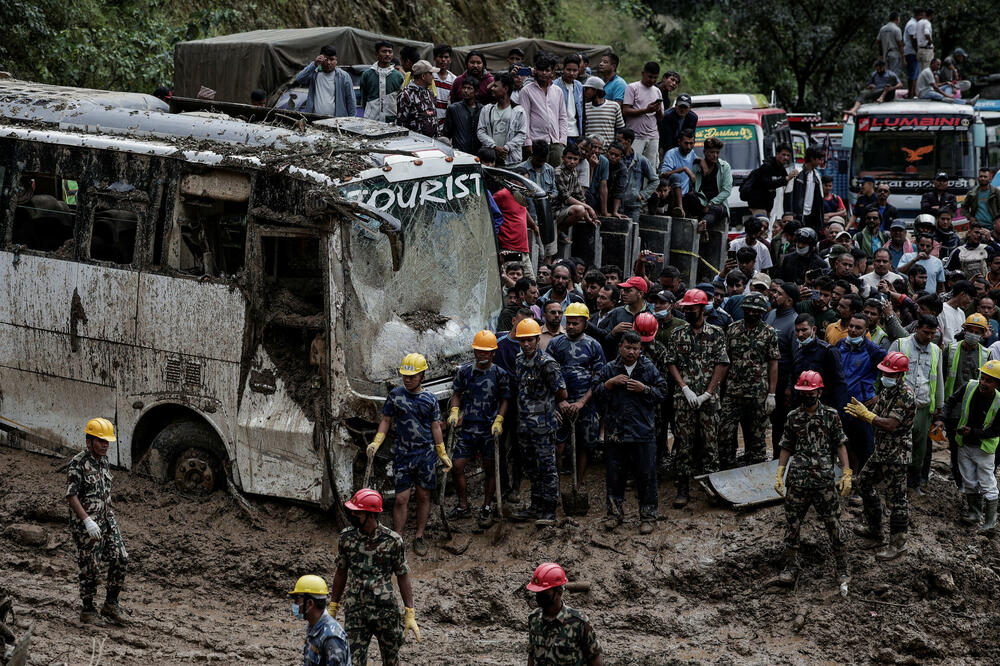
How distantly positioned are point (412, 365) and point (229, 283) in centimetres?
180


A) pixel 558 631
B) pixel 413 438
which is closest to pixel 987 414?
pixel 413 438

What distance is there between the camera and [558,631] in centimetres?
732

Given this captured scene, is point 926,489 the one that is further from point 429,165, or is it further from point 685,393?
point 429,165

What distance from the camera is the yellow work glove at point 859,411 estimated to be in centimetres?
1042

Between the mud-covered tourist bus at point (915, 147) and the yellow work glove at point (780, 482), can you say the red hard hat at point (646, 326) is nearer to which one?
the yellow work glove at point (780, 482)

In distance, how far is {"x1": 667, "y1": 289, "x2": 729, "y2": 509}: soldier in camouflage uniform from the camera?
36.0 feet

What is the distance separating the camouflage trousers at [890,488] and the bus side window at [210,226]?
5696 millimetres

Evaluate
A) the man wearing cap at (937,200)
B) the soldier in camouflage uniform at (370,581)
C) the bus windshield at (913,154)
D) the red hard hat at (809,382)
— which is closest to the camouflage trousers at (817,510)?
the red hard hat at (809,382)

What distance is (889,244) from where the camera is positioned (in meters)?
15.3

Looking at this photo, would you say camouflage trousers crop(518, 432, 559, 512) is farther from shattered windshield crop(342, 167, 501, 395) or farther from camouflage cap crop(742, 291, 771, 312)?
camouflage cap crop(742, 291, 771, 312)

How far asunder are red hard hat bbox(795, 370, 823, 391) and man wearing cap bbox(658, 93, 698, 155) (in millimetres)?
8074

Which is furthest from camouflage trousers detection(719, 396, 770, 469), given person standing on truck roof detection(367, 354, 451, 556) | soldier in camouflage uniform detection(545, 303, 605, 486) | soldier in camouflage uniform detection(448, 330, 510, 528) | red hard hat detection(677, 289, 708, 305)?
person standing on truck roof detection(367, 354, 451, 556)

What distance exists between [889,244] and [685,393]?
5.66m

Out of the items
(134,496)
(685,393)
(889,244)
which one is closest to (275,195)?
(134,496)
